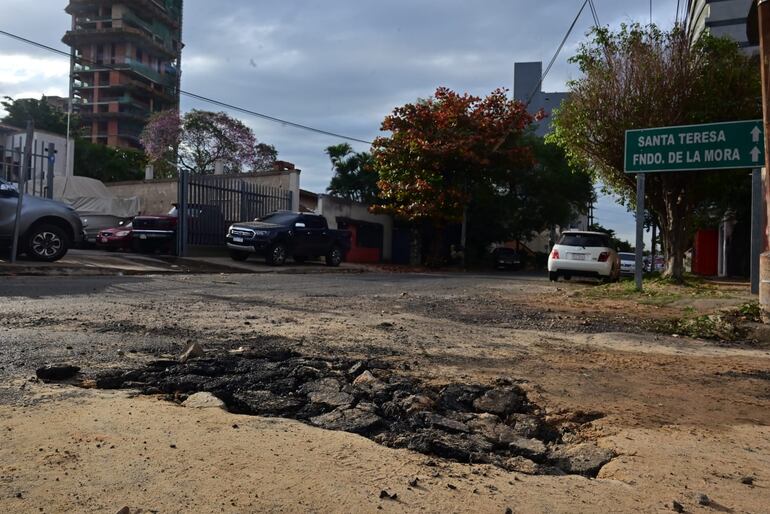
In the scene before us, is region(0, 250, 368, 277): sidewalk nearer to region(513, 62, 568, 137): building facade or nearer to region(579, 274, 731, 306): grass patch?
region(579, 274, 731, 306): grass patch

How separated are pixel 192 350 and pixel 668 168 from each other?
10195 mm

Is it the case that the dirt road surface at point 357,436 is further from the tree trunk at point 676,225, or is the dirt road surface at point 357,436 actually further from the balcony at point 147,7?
the balcony at point 147,7

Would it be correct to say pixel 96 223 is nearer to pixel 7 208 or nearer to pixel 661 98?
pixel 7 208

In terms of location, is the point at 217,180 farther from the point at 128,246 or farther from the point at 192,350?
the point at 192,350

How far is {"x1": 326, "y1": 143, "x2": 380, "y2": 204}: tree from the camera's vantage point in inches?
1448

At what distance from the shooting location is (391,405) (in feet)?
10.9

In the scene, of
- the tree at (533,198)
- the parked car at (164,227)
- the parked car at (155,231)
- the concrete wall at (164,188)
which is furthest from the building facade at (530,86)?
the parked car at (155,231)

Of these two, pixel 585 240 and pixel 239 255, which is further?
pixel 239 255

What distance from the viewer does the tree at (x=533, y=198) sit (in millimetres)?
32188

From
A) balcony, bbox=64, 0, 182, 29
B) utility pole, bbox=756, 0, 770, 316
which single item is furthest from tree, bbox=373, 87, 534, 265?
balcony, bbox=64, 0, 182, 29

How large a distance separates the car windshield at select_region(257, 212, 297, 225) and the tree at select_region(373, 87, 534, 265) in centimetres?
794

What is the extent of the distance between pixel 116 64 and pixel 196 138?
133 ft

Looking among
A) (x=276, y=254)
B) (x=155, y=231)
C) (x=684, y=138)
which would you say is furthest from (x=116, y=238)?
(x=684, y=138)

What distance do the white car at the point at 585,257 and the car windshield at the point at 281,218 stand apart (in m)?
8.02
